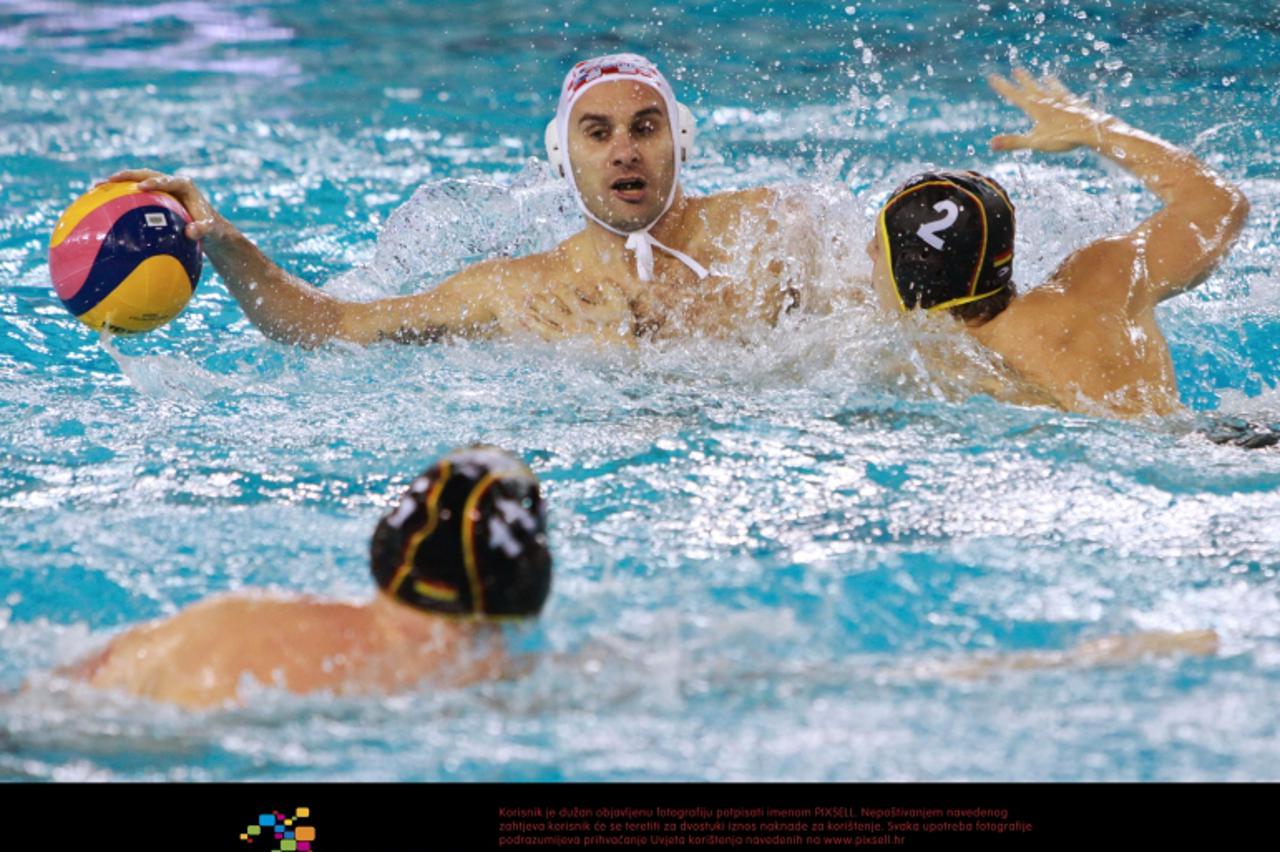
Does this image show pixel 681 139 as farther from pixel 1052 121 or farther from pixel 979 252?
pixel 1052 121

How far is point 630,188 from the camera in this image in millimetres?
4207

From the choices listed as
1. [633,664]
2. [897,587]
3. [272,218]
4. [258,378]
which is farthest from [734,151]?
[633,664]

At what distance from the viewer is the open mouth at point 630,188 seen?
4.20 m

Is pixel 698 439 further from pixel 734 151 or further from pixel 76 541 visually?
pixel 734 151

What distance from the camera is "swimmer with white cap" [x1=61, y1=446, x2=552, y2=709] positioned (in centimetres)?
241

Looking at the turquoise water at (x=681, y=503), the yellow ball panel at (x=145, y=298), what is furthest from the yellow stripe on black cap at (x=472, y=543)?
the yellow ball panel at (x=145, y=298)

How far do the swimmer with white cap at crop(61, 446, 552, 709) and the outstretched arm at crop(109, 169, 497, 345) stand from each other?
1.82 m

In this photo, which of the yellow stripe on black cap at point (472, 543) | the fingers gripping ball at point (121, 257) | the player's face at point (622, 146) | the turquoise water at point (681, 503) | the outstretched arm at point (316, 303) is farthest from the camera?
the player's face at point (622, 146)

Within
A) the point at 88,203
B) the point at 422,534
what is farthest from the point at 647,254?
the point at 422,534

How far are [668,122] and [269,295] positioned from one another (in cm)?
133

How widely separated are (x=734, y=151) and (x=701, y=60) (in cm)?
176

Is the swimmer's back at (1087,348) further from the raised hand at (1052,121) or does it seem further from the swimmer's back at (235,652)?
the swimmer's back at (235,652)

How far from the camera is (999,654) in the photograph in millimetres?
2730
